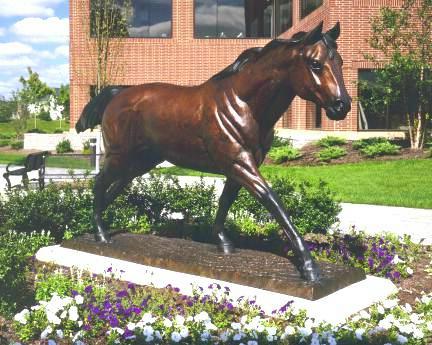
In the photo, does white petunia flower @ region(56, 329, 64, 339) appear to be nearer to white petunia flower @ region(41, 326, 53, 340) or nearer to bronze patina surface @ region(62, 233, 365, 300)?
white petunia flower @ region(41, 326, 53, 340)

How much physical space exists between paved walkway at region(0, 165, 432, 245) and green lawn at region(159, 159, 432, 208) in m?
0.73

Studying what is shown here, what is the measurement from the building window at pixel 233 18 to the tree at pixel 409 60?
836 cm

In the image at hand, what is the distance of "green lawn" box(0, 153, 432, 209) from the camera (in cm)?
1170

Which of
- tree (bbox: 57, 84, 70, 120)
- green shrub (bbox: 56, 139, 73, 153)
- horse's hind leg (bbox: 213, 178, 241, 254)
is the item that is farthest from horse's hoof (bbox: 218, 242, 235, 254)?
tree (bbox: 57, 84, 70, 120)

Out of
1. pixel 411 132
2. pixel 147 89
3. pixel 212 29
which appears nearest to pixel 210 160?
pixel 147 89

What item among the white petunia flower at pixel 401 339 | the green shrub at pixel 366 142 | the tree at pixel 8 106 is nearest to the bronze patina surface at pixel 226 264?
the white petunia flower at pixel 401 339

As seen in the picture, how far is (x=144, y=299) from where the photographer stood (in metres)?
4.45

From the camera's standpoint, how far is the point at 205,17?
27.4 meters

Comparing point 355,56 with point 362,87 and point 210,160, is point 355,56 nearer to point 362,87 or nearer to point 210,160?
point 362,87

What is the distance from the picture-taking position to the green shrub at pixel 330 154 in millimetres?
18098

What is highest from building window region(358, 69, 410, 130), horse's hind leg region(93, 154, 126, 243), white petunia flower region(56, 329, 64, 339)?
building window region(358, 69, 410, 130)

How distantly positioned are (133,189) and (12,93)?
1328 inches

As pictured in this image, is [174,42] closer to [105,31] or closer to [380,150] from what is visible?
[105,31]

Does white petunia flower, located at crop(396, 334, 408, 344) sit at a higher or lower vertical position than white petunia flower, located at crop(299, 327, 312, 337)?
lower
